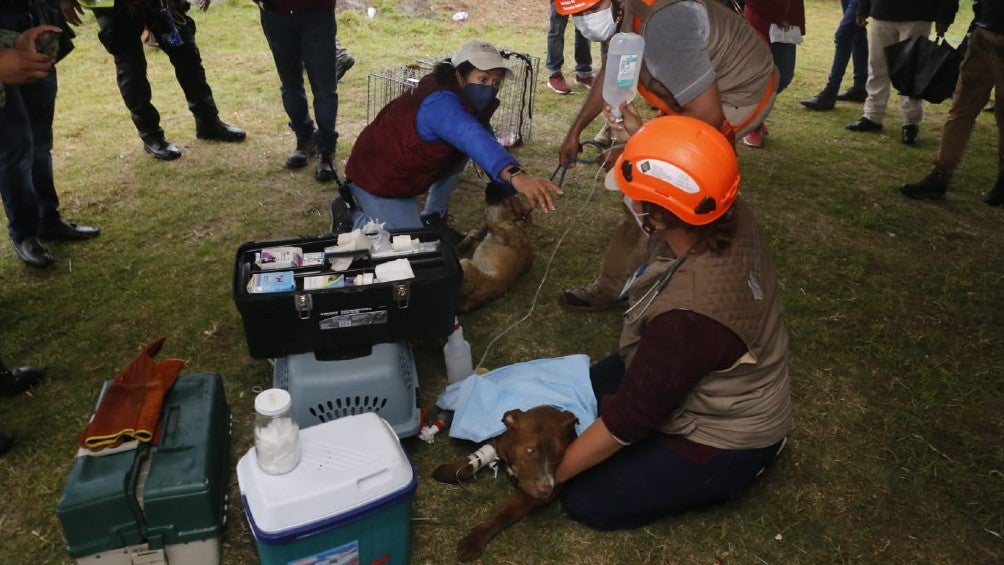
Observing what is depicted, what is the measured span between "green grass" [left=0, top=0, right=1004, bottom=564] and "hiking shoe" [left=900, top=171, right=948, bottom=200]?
0.10m

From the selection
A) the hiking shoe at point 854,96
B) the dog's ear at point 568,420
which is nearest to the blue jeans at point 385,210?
the dog's ear at point 568,420

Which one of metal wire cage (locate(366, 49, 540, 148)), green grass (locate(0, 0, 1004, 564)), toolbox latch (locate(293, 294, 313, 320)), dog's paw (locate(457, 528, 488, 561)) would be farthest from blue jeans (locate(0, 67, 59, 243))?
dog's paw (locate(457, 528, 488, 561))

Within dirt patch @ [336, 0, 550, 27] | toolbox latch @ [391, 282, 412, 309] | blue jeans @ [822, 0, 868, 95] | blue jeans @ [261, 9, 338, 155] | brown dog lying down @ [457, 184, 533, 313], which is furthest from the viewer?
dirt patch @ [336, 0, 550, 27]

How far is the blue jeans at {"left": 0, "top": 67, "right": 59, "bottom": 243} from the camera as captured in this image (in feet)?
11.5

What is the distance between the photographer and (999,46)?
4625 mm

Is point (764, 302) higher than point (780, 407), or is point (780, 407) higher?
point (764, 302)

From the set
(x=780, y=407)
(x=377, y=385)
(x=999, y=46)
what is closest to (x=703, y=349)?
(x=780, y=407)

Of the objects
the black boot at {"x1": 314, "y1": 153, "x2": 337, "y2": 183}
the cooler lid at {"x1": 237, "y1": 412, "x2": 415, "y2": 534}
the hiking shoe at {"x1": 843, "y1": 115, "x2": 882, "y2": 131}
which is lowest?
the black boot at {"x1": 314, "y1": 153, "x2": 337, "y2": 183}

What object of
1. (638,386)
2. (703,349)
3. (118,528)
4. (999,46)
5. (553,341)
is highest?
(999,46)

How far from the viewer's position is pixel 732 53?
3.03 m

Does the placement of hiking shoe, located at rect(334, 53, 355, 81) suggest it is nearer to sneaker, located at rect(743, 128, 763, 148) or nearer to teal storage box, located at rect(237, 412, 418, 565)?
sneaker, located at rect(743, 128, 763, 148)

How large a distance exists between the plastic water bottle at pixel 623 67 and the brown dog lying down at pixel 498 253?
1084mm

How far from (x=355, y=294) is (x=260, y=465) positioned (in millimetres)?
787

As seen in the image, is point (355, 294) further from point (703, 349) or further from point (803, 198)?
point (803, 198)
